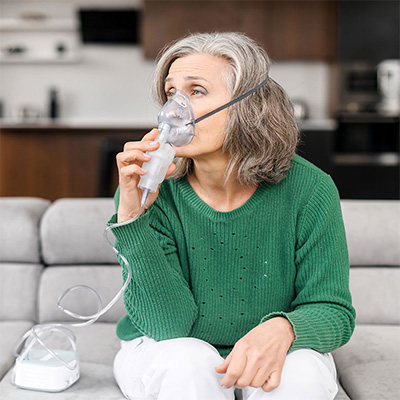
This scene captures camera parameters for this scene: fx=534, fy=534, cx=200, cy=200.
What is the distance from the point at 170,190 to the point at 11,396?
2.09 feet

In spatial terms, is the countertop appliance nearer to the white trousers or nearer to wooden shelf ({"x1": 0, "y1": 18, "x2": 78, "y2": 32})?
wooden shelf ({"x1": 0, "y1": 18, "x2": 78, "y2": 32})

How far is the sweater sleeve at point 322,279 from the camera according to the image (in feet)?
3.83

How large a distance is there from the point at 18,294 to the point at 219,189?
867mm

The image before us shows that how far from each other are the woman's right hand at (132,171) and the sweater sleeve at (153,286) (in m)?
0.03

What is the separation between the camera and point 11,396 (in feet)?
4.25

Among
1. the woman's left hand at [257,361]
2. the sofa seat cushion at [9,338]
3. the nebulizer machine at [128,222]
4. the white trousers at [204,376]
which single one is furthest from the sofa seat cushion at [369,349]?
the sofa seat cushion at [9,338]

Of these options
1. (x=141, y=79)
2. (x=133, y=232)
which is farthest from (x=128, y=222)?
(x=141, y=79)

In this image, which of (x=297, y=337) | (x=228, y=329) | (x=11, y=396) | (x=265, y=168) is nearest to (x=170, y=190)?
(x=265, y=168)

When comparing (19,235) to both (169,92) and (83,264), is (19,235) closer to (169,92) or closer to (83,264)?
(83,264)

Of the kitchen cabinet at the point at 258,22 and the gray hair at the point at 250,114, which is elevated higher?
the kitchen cabinet at the point at 258,22

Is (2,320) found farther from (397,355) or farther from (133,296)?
(397,355)

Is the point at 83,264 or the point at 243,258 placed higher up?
the point at 243,258

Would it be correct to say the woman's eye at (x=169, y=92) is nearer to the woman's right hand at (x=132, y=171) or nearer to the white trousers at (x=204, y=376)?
the woman's right hand at (x=132, y=171)

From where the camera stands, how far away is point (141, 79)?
229 inches
